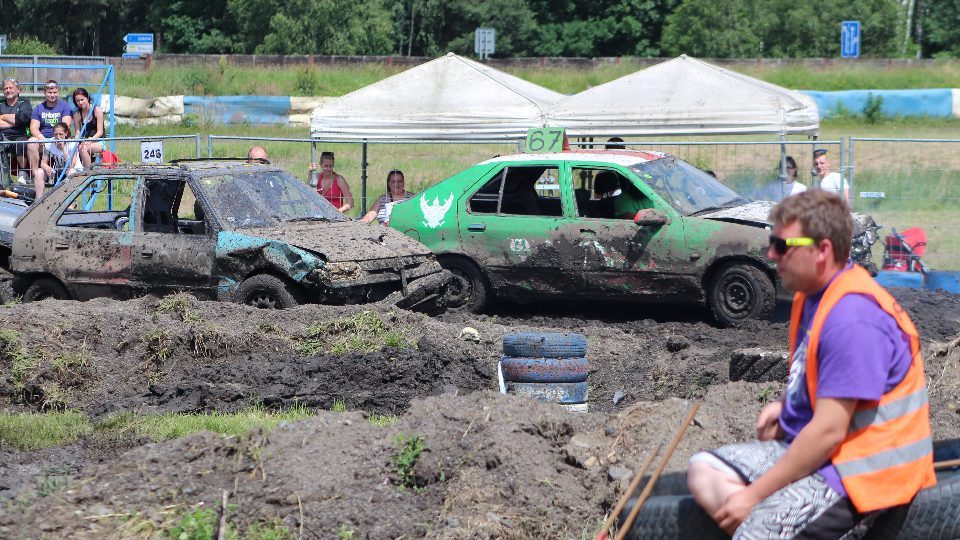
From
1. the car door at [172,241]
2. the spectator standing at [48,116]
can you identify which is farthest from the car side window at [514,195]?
Answer: the spectator standing at [48,116]

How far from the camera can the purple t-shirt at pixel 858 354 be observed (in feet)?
10.6

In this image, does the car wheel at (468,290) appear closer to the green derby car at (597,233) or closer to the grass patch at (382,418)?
the green derby car at (597,233)

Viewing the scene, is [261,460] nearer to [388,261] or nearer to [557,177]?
[388,261]

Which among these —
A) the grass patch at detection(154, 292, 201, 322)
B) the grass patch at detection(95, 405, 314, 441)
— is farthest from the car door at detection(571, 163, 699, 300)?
the grass patch at detection(95, 405, 314, 441)

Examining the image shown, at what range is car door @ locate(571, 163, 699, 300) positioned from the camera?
440 inches

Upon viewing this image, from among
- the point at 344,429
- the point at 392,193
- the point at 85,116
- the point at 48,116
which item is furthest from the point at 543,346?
the point at 85,116

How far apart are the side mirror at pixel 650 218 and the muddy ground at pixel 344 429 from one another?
1.61 metres

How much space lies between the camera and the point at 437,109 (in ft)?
54.7

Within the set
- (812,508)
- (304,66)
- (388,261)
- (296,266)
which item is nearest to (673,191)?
(388,261)

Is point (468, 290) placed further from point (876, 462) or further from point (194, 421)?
point (876, 462)

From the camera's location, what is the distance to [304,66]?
44.3 meters

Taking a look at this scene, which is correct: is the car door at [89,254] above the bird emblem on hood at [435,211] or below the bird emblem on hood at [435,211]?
below

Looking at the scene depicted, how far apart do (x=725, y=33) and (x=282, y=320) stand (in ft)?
158

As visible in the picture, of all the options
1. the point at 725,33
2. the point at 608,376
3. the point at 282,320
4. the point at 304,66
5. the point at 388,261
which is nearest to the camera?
the point at 608,376
